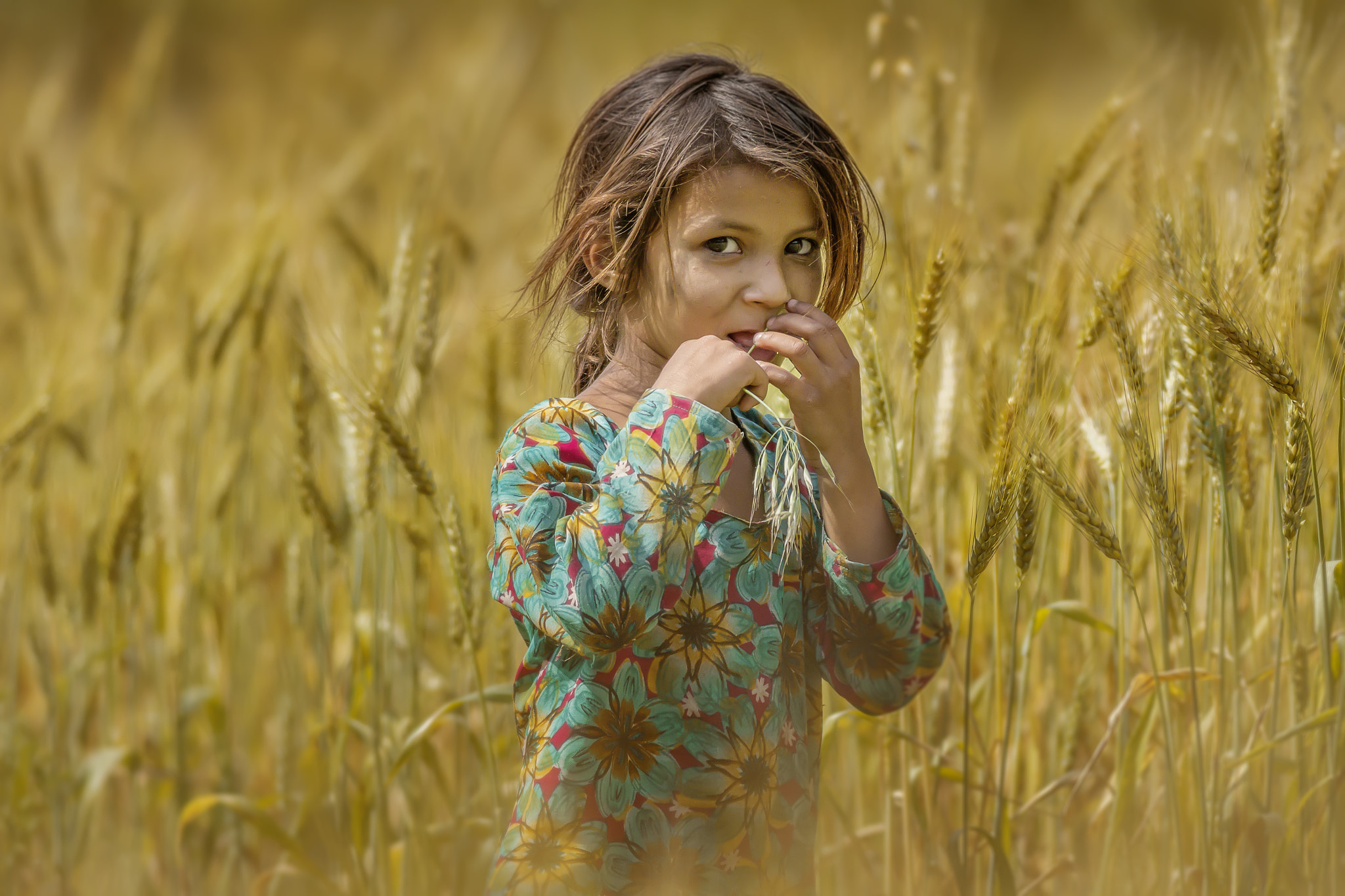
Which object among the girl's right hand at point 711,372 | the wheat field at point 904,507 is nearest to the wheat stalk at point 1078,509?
the wheat field at point 904,507

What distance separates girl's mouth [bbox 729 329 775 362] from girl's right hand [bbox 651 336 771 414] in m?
0.01

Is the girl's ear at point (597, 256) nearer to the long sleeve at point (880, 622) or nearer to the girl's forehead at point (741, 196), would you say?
the girl's forehead at point (741, 196)

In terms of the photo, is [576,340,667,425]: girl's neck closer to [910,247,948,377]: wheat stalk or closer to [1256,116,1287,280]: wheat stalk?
[910,247,948,377]: wheat stalk

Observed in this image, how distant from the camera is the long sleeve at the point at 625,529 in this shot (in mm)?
570

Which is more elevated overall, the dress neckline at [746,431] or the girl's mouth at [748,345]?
the girl's mouth at [748,345]

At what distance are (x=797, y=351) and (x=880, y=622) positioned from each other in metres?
0.20

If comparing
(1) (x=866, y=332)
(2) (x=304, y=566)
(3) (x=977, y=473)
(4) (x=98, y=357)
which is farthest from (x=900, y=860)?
(4) (x=98, y=357)

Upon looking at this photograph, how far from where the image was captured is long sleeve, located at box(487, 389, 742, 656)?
1.87ft

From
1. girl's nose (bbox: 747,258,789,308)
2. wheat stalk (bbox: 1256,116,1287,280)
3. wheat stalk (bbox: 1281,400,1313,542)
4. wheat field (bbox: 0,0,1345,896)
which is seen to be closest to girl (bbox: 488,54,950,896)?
girl's nose (bbox: 747,258,789,308)

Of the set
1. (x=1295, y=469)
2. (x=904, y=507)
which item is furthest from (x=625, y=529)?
(x=1295, y=469)

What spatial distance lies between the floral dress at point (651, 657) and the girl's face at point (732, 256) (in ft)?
0.23

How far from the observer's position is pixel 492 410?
994 millimetres

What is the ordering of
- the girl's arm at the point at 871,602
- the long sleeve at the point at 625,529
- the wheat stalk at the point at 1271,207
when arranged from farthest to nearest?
the wheat stalk at the point at 1271,207
the girl's arm at the point at 871,602
the long sleeve at the point at 625,529

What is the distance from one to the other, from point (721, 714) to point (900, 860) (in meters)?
0.40
